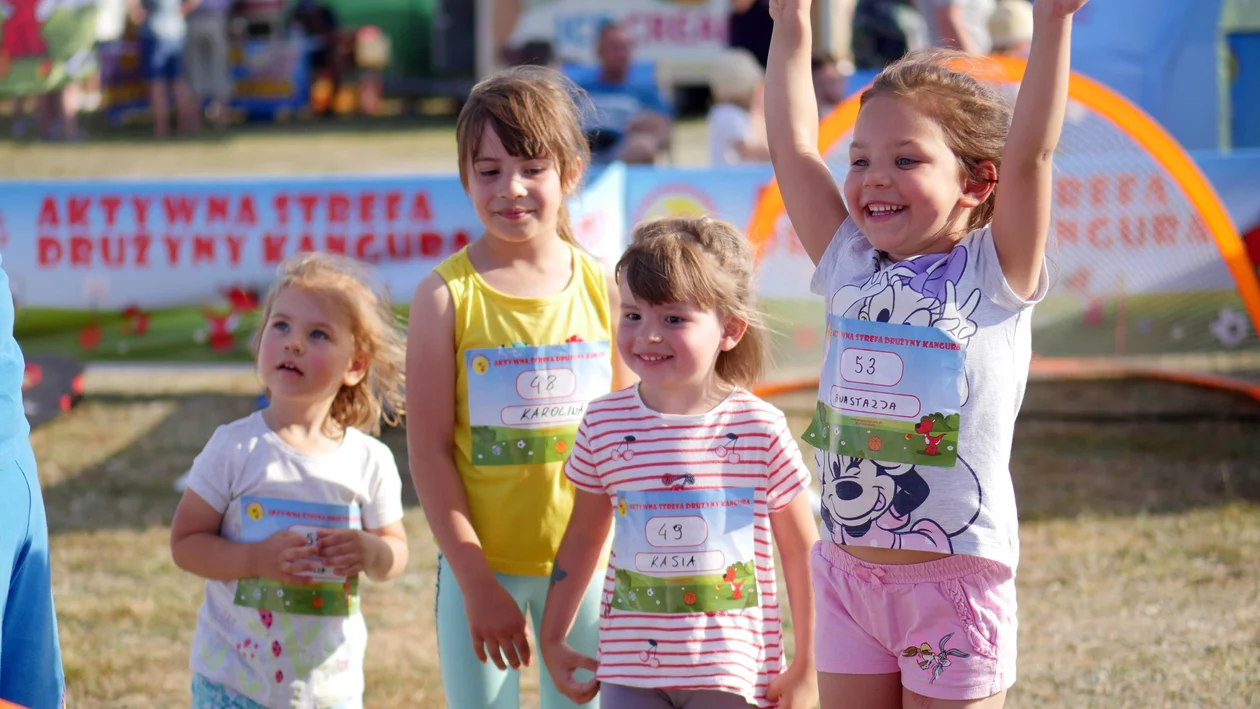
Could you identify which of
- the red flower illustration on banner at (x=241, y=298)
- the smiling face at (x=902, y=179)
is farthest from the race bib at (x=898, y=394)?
the red flower illustration on banner at (x=241, y=298)

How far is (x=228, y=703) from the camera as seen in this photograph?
102 inches

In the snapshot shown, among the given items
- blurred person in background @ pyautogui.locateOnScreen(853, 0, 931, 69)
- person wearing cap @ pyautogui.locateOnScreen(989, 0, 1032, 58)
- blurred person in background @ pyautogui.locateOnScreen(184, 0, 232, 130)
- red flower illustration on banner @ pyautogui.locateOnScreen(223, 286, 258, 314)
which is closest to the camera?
person wearing cap @ pyautogui.locateOnScreen(989, 0, 1032, 58)

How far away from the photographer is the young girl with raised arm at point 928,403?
203 centimetres

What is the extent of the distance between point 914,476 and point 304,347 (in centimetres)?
126

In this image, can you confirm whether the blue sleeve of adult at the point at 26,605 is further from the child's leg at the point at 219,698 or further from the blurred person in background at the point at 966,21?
the blurred person in background at the point at 966,21

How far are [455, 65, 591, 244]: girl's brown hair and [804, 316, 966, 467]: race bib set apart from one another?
2.36 ft

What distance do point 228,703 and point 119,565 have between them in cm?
238

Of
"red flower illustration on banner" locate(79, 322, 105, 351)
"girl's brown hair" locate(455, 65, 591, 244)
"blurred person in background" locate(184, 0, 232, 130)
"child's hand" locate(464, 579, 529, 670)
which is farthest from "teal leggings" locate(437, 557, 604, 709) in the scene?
"blurred person in background" locate(184, 0, 232, 130)

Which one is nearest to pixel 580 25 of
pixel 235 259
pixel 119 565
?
pixel 235 259

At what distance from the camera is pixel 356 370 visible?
2.79m

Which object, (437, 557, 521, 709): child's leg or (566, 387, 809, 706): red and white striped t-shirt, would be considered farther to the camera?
(437, 557, 521, 709): child's leg

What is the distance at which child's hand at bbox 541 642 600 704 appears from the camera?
236cm

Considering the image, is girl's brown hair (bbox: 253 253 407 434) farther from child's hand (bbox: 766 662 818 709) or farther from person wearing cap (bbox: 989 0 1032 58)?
person wearing cap (bbox: 989 0 1032 58)

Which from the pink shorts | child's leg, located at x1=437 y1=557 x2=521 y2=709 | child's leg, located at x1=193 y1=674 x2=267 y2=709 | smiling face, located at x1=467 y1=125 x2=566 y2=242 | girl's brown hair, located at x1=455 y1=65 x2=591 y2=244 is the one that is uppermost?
girl's brown hair, located at x1=455 y1=65 x2=591 y2=244
